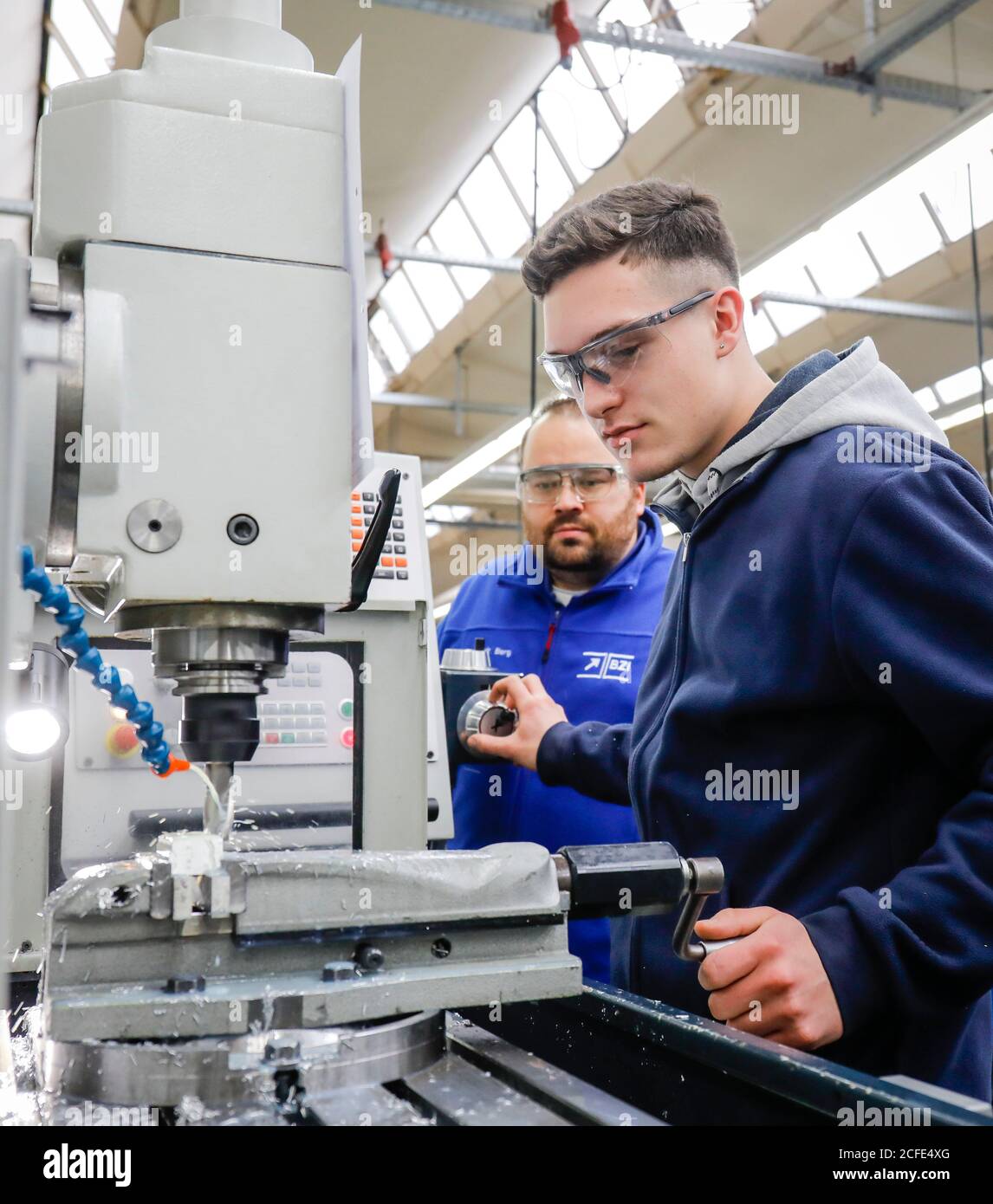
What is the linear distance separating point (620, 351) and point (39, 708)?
2.45 ft

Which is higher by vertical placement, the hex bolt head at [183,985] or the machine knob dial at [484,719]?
the machine knob dial at [484,719]

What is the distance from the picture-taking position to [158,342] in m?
0.74

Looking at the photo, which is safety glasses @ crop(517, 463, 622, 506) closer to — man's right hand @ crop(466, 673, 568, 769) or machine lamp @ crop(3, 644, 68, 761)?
man's right hand @ crop(466, 673, 568, 769)

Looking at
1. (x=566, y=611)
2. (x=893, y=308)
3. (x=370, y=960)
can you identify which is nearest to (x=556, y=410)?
(x=566, y=611)

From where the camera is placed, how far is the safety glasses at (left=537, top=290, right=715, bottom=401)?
120 cm

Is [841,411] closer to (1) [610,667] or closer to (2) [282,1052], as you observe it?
(2) [282,1052]

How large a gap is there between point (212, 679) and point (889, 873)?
655 mm

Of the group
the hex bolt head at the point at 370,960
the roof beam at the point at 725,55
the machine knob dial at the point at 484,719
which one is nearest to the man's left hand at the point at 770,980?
the hex bolt head at the point at 370,960

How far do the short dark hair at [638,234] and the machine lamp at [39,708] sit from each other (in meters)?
0.73

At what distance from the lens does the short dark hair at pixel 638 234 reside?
1218 mm

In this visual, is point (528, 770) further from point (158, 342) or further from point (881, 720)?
point (158, 342)

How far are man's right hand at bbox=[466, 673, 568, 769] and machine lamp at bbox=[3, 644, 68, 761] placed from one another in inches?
26.6

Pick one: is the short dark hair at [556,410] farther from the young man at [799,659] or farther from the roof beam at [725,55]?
the roof beam at [725,55]

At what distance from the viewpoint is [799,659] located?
1031 mm
